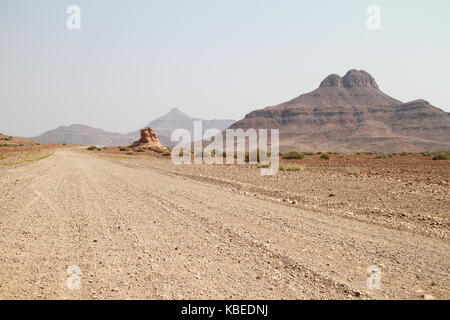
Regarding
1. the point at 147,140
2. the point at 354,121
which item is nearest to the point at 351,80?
the point at 354,121

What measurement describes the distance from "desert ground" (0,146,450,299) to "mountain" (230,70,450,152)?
291ft

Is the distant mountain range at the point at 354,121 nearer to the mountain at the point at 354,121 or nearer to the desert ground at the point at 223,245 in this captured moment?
the mountain at the point at 354,121

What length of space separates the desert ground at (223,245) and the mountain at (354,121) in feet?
291

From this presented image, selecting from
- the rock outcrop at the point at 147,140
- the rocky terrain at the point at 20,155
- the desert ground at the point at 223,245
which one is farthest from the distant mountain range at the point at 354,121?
the desert ground at the point at 223,245

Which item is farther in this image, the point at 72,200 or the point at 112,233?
the point at 72,200

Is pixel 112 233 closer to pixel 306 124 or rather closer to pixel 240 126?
pixel 306 124

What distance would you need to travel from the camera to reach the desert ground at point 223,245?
375cm

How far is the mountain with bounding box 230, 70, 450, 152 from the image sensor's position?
9838 centimetres

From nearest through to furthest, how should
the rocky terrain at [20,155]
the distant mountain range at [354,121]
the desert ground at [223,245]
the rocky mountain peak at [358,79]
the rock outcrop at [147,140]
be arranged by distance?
the desert ground at [223,245] → the rocky terrain at [20,155] → the rock outcrop at [147,140] → the distant mountain range at [354,121] → the rocky mountain peak at [358,79]

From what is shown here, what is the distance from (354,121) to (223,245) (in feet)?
460
